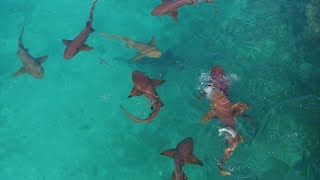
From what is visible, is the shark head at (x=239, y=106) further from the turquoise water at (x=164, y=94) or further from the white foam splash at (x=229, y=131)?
the turquoise water at (x=164, y=94)

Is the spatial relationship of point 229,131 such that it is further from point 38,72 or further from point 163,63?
point 38,72

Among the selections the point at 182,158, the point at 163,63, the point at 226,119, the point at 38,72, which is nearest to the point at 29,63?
the point at 38,72

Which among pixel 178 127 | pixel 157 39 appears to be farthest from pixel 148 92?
pixel 157 39

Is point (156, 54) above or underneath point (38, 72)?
above

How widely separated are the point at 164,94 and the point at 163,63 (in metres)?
0.73

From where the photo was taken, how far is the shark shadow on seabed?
292 inches

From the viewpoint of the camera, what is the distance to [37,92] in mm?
7559

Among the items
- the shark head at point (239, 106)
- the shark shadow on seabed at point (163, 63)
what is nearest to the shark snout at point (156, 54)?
the shark shadow on seabed at point (163, 63)

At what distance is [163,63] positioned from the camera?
24.6ft

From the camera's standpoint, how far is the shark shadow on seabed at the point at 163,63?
7.41 metres

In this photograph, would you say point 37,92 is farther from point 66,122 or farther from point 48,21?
point 48,21

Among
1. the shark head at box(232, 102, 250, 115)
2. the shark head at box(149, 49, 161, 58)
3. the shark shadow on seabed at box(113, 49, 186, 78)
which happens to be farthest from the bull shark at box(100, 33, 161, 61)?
the shark head at box(232, 102, 250, 115)

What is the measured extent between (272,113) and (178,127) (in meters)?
1.73

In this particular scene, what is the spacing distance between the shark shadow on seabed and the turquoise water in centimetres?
2
